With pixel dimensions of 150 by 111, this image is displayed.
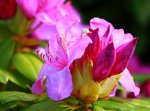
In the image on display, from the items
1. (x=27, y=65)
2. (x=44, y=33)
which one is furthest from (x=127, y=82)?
(x=44, y=33)

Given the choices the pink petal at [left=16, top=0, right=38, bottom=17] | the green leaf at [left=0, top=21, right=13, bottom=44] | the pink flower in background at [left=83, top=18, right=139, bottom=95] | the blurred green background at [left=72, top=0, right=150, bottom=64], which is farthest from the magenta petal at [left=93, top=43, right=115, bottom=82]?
the blurred green background at [left=72, top=0, right=150, bottom=64]

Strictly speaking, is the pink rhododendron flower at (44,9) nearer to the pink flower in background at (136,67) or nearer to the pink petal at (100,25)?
the pink petal at (100,25)

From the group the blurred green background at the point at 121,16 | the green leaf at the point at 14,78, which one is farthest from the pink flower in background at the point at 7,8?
the blurred green background at the point at 121,16

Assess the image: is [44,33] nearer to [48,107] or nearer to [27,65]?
[27,65]

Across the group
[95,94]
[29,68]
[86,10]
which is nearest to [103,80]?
[95,94]

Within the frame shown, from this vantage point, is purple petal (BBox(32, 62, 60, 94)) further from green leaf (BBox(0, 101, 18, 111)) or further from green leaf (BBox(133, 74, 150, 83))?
green leaf (BBox(133, 74, 150, 83))
